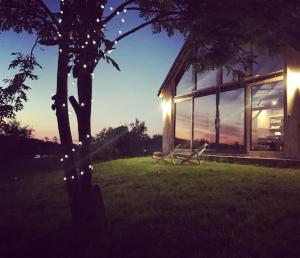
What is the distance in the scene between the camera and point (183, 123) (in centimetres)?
1861

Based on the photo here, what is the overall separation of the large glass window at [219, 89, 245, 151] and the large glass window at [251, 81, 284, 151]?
2.08 feet

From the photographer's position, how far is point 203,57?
713 centimetres

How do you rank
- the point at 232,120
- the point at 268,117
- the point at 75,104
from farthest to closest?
the point at 268,117
the point at 232,120
the point at 75,104

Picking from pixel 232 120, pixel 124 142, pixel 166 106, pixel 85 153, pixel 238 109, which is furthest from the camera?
pixel 124 142

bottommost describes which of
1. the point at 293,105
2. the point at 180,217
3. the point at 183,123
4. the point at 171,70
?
the point at 180,217

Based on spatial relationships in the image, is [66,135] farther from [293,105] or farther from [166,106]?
[166,106]

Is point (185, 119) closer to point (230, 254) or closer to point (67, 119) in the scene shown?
point (67, 119)

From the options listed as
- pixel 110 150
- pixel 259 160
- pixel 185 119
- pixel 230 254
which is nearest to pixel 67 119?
pixel 230 254

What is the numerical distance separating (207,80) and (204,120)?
1918 millimetres

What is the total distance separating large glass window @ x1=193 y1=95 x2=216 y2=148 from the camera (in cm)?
1678

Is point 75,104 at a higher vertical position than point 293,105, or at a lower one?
lower

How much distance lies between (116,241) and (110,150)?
1512 cm

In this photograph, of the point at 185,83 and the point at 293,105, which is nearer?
the point at 293,105

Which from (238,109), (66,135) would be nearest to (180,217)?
(66,135)
